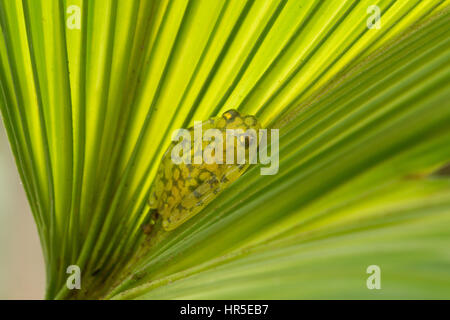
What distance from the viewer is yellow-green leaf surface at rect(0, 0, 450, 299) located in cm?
35

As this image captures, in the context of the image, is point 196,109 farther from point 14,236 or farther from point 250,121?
point 14,236

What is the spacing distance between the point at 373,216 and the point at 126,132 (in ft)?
1.21

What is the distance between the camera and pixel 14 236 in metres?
1.17

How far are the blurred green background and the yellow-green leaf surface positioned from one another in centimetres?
70

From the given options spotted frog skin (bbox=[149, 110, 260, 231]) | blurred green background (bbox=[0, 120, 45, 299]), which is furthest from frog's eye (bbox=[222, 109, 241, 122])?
blurred green background (bbox=[0, 120, 45, 299])

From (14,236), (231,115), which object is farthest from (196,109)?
(14,236)

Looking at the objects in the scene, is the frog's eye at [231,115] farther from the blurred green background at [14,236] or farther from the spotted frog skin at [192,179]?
the blurred green background at [14,236]

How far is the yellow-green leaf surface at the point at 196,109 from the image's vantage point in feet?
1.16

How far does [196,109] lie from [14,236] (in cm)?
88

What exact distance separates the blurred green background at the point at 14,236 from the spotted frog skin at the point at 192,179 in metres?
0.77

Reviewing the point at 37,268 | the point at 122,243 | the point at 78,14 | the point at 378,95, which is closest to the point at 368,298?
the point at 378,95

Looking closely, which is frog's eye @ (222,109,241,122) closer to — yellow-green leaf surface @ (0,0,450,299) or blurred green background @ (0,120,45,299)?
yellow-green leaf surface @ (0,0,450,299)

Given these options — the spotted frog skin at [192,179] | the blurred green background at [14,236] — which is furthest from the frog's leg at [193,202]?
the blurred green background at [14,236]
